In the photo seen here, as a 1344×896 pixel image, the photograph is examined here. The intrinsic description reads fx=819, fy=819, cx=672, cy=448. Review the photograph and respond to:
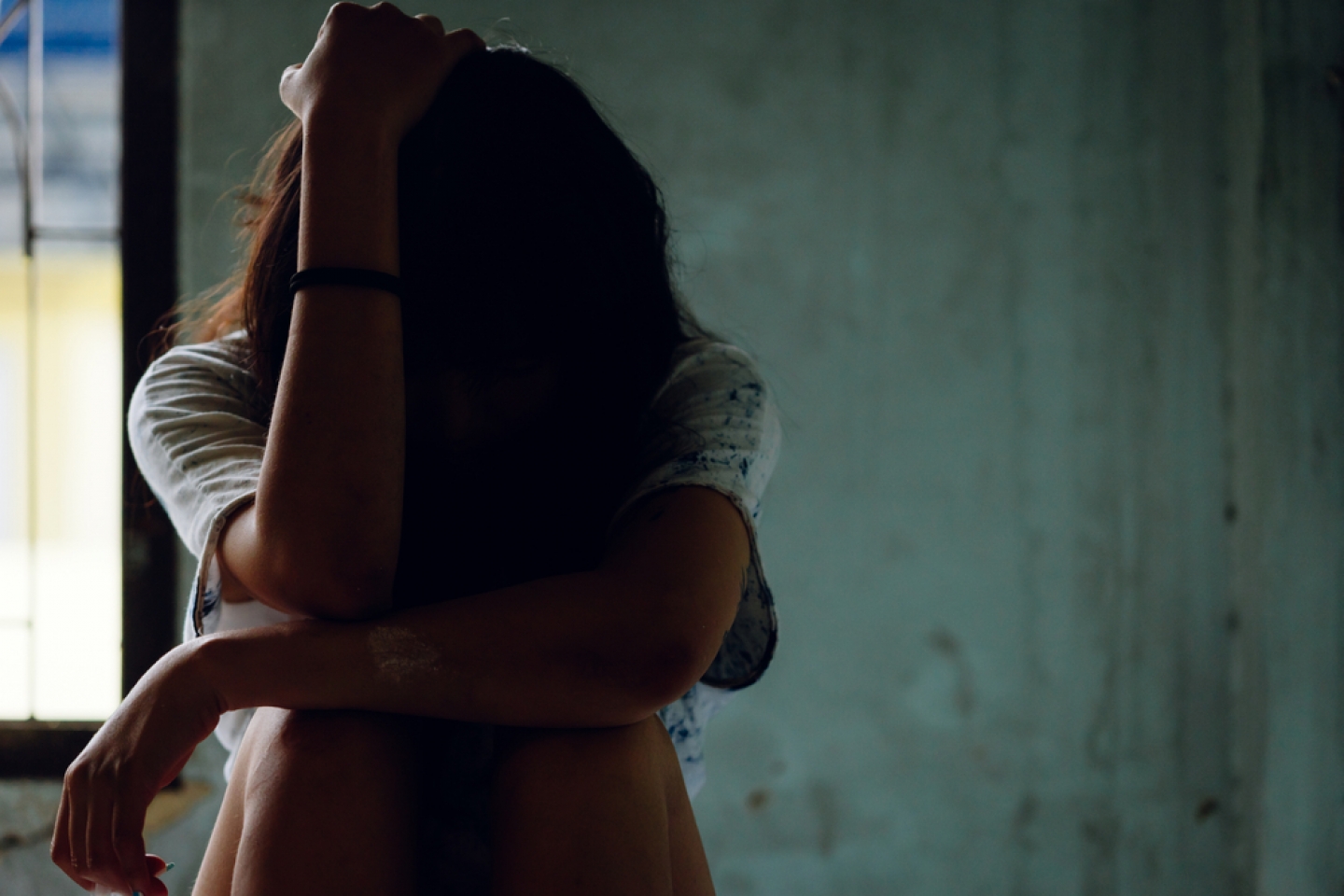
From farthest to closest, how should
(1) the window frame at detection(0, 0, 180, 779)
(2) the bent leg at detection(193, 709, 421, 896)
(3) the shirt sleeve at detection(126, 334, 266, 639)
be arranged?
(1) the window frame at detection(0, 0, 180, 779)
(3) the shirt sleeve at detection(126, 334, 266, 639)
(2) the bent leg at detection(193, 709, 421, 896)

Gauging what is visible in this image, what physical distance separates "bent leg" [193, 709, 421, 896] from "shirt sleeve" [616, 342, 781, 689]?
217 millimetres

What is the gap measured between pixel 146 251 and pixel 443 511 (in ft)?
2.72

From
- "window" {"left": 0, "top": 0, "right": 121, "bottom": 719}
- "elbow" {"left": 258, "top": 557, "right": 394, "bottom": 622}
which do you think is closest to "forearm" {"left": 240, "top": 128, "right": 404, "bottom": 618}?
"elbow" {"left": 258, "top": 557, "right": 394, "bottom": 622}

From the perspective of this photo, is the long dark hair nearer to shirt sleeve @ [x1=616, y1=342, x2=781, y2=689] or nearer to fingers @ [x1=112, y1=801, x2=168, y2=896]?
shirt sleeve @ [x1=616, y1=342, x2=781, y2=689]

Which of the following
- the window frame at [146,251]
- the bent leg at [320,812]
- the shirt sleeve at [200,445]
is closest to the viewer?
the bent leg at [320,812]

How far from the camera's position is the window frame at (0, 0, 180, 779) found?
1140 mm

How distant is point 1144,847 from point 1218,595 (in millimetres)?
391

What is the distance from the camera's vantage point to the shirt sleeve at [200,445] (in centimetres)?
56

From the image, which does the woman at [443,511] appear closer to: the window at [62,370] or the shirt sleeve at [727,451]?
the shirt sleeve at [727,451]

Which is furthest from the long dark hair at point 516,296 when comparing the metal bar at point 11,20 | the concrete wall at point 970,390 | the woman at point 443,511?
the metal bar at point 11,20

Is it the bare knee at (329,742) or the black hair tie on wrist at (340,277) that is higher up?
the black hair tie on wrist at (340,277)

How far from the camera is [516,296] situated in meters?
0.59

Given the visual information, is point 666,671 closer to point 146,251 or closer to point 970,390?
point 970,390

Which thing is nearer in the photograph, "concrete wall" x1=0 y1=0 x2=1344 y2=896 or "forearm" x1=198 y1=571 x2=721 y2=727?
"forearm" x1=198 y1=571 x2=721 y2=727
